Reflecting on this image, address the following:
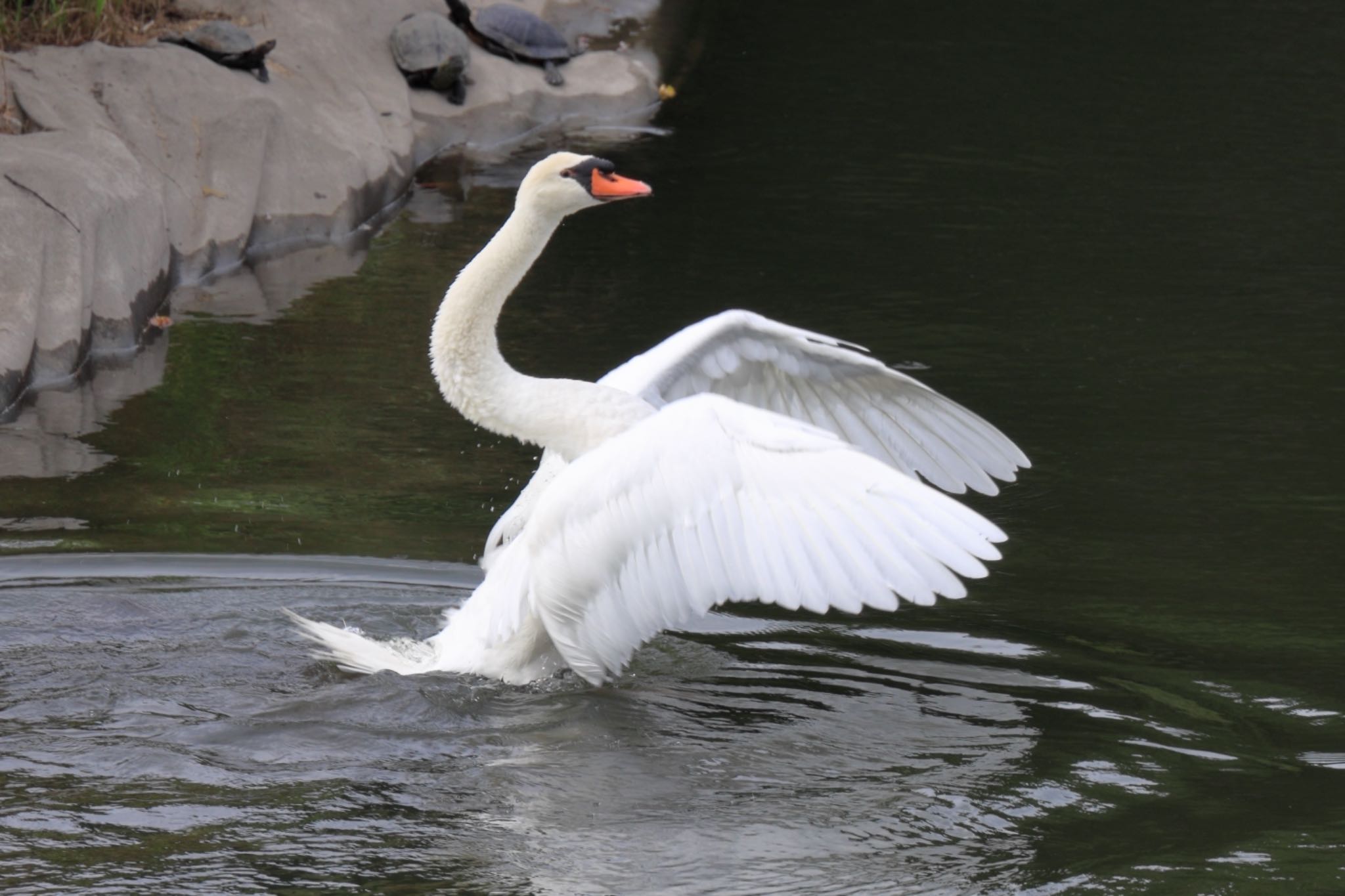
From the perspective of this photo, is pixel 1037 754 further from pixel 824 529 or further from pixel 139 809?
pixel 139 809

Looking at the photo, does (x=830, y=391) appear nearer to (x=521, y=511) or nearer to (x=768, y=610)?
(x=768, y=610)

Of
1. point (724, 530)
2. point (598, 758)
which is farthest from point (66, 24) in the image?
point (724, 530)

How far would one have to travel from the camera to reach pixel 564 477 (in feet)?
15.8

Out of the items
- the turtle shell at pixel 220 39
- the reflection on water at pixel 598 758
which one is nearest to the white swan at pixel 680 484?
the reflection on water at pixel 598 758

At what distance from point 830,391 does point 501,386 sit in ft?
4.14

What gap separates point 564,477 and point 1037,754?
143cm

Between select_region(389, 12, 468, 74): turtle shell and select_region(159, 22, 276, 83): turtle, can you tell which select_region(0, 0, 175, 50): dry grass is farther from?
select_region(389, 12, 468, 74): turtle shell

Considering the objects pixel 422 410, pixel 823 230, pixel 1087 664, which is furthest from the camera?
pixel 823 230

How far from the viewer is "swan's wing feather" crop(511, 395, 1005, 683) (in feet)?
14.2

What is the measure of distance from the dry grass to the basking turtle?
3.07 meters

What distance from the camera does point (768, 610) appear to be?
6.12 metres

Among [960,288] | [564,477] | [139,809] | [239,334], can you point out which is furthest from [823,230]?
[139,809]

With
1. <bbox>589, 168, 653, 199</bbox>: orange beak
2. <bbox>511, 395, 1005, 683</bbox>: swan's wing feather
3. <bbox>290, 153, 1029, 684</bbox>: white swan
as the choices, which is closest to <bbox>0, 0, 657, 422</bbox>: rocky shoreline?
<bbox>290, 153, 1029, 684</bbox>: white swan

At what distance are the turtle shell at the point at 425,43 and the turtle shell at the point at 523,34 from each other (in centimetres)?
69
